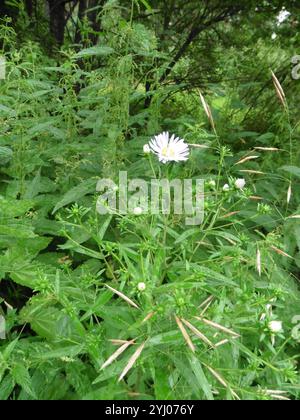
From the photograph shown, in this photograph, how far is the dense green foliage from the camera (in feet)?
4.55

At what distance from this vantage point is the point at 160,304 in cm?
130

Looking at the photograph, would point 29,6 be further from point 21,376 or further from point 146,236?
point 21,376

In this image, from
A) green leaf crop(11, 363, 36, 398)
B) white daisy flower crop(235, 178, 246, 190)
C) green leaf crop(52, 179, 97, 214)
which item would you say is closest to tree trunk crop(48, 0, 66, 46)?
green leaf crop(52, 179, 97, 214)

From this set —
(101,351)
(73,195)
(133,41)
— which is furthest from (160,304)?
(133,41)

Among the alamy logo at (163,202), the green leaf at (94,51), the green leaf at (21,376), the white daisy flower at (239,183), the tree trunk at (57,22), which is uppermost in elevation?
the tree trunk at (57,22)

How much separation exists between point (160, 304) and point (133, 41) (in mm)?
1477

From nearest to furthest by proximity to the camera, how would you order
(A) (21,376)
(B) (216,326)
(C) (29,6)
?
(B) (216,326) < (A) (21,376) < (C) (29,6)

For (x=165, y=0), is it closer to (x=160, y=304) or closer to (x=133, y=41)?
(x=133, y=41)

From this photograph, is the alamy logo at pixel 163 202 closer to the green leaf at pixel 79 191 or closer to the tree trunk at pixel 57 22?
the green leaf at pixel 79 191

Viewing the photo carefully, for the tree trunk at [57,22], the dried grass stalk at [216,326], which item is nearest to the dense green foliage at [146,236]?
the dried grass stalk at [216,326]

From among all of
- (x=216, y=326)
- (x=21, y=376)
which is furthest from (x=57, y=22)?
(x=216, y=326)

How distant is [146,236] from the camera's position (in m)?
1.54

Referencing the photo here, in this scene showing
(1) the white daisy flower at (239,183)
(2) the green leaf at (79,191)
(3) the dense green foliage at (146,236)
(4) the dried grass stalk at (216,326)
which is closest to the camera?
(4) the dried grass stalk at (216,326)

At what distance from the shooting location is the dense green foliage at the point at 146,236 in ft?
4.55
